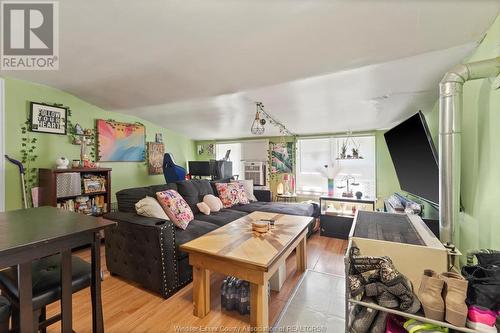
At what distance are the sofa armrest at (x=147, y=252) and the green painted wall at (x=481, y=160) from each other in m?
2.21

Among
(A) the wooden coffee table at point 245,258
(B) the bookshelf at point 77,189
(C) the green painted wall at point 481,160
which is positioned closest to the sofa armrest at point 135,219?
(A) the wooden coffee table at point 245,258

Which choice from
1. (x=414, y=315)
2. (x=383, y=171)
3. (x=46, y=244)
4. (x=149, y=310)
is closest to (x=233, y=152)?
(x=383, y=171)

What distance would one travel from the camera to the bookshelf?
2.81 m

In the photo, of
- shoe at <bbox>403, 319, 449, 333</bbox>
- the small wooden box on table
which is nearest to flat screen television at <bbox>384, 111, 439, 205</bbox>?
shoe at <bbox>403, 319, 449, 333</bbox>

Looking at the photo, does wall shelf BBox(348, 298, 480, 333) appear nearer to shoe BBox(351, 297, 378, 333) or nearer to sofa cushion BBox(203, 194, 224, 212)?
shoe BBox(351, 297, 378, 333)

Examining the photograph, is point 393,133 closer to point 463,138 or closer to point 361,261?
point 463,138

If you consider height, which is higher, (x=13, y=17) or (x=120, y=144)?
(x=13, y=17)

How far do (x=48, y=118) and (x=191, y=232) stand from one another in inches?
104

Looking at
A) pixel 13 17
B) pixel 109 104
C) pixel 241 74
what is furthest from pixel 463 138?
pixel 109 104

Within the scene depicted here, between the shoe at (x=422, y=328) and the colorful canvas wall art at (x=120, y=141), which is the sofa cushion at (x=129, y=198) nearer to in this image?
the colorful canvas wall art at (x=120, y=141)

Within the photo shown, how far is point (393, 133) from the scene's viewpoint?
229 centimetres

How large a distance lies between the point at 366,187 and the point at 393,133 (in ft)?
7.48

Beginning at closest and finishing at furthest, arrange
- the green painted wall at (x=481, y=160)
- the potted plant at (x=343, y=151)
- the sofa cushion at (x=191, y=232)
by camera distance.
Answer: the green painted wall at (x=481, y=160) < the sofa cushion at (x=191, y=232) < the potted plant at (x=343, y=151)

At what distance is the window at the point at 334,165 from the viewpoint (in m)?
4.28
